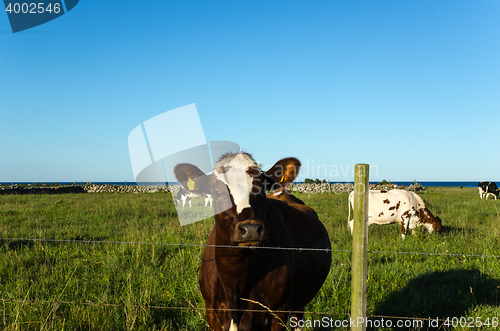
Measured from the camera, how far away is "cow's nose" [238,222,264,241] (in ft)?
7.62

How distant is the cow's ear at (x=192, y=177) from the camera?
316cm

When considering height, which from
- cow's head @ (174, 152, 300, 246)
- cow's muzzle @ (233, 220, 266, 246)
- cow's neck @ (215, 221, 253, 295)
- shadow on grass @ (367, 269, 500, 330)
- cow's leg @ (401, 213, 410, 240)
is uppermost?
cow's head @ (174, 152, 300, 246)

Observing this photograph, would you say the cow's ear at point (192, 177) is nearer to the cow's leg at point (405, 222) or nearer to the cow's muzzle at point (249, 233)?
the cow's muzzle at point (249, 233)

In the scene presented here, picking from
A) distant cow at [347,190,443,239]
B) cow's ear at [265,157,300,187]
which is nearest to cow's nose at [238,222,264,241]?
cow's ear at [265,157,300,187]

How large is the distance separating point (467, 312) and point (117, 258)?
17.1ft

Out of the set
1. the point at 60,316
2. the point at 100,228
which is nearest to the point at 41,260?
the point at 60,316

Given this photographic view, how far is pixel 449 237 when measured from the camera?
826 cm

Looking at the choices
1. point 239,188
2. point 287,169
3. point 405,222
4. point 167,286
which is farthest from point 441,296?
point 405,222

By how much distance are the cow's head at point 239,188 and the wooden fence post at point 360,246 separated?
0.67 meters

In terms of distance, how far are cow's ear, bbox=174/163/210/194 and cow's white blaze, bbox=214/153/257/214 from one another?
21cm

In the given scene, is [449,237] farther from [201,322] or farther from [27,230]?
[27,230]

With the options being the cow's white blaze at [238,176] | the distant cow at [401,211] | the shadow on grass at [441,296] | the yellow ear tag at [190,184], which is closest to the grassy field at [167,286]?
the shadow on grass at [441,296]

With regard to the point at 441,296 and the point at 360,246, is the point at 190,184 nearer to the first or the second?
the point at 360,246

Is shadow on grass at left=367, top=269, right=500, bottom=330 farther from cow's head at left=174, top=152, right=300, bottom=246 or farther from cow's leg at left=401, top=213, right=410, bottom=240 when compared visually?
cow's leg at left=401, top=213, right=410, bottom=240
